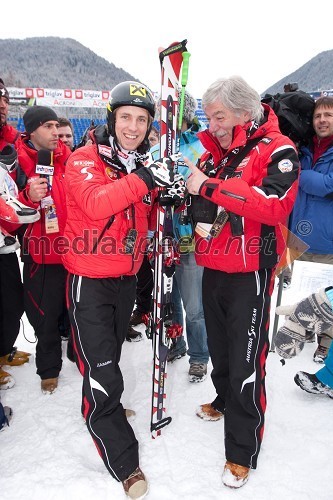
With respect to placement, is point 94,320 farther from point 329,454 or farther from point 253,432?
point 329,454

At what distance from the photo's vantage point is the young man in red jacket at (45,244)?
291cm

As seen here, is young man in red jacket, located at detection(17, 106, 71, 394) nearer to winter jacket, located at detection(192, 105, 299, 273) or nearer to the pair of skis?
the pair of skis

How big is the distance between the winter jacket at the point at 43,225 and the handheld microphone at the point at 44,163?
0.16 meters

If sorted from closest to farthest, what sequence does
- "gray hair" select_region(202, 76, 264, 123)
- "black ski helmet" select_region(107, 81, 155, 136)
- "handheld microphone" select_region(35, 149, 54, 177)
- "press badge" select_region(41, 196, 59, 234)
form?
"gray hair" select_region(202, 76, 264, 123), "black ski helmet" select_region(107, 81, 155, 136), "handheld microphone" select_region(35, 149, 54, 177), "press badge" select_region(41, 196, 59, 234)

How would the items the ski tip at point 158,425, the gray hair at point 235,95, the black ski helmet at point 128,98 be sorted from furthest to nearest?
the ski tip at point 158,425 → the black ski helmet at point 128,98 → the gray hair at point 235,95

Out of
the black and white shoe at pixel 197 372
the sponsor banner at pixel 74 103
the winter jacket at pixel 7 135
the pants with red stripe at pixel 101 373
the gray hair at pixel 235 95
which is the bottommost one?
the black and white shoe at pixel 197 372

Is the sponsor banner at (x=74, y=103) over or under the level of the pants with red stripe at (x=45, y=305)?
over

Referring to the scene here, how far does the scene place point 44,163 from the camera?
2775 millimetres

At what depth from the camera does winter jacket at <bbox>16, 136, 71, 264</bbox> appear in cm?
291

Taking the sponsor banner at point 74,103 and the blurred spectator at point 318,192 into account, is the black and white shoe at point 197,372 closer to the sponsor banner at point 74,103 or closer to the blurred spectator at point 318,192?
the blurred spectator at point 318,192

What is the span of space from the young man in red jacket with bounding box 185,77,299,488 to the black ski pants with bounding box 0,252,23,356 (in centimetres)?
179

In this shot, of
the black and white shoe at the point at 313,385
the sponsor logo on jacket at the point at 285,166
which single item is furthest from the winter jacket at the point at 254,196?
the black and white shoe at the point at 313,385

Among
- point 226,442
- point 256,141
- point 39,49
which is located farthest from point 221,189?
point 39,49

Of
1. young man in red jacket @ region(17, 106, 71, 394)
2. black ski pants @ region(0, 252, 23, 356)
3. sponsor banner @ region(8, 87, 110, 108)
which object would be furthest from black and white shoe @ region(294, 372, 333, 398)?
sponsor banner @ region(8, 87, 110, 108)
